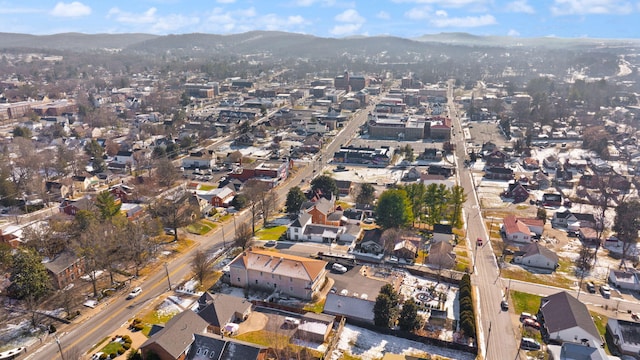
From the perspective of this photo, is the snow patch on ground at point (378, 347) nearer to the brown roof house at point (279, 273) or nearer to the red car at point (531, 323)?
the brown roof house at point (279, 273)

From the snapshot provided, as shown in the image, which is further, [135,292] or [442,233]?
[442,233]

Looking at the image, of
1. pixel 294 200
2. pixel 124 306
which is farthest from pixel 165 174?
pixel 124 306

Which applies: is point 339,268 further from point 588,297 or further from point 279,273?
point 588,297

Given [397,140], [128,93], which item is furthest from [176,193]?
[128,93]

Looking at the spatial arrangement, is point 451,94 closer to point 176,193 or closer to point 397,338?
point 176,193

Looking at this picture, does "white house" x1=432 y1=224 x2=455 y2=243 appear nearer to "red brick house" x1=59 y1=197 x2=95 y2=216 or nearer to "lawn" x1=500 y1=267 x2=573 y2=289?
"lawn" x1=500 y1=267 x2=573 y2=289

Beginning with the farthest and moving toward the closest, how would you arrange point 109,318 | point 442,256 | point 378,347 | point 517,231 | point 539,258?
point 517,231 → point 539,258 → point 442,256 → point 109,318 → point 378,347
